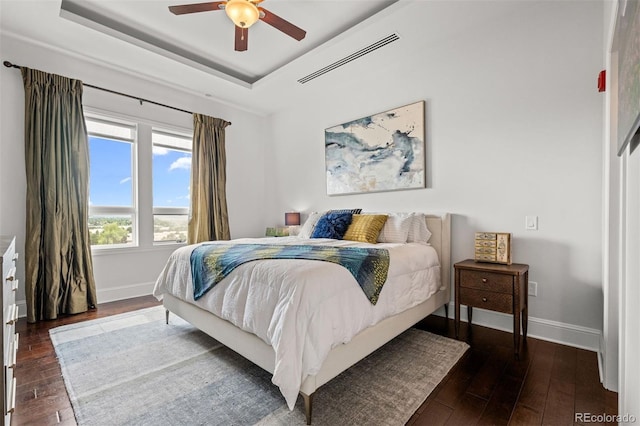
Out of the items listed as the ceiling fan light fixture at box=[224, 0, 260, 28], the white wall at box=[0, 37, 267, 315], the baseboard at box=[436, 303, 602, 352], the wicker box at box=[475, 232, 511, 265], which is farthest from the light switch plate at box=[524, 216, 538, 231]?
the white wall at box=[0, 37, 267, 315]

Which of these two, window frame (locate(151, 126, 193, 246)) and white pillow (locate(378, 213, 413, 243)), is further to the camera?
window frame (locate(151, 126, 193, 246))

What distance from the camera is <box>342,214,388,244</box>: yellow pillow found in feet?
9.74

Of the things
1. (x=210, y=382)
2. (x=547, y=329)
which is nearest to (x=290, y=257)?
(x=210, y=382)

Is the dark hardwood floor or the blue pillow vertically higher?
the blue pillow

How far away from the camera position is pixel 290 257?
1930mm

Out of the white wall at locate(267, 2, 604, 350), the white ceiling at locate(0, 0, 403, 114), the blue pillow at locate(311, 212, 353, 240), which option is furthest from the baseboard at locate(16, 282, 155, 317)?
the white wall at locate(267, 2, 604, 350)

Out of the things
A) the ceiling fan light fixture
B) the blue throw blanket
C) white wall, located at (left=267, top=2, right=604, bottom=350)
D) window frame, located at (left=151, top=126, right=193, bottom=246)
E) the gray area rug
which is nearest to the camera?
the gray area rug

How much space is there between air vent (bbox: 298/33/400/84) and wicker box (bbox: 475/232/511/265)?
2.06 m

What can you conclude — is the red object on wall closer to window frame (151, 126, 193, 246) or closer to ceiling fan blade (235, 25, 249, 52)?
ceiling fan blade (235, 25, 249, 52)

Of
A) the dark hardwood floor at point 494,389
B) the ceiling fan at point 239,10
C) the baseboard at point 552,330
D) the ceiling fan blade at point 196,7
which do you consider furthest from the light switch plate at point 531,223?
the ceiling fan blade at point 196,7

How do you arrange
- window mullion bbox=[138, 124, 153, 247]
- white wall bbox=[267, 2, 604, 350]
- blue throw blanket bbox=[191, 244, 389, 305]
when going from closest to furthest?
blue throw blanket bbox=[191, 244, 389, 305], white wall bbox=[267, 2, 604, 350], window mullion bbox=[138, 124, 153, 247]

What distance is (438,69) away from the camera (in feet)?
10.1

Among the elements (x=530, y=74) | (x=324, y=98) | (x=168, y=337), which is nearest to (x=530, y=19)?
(x=530, y=74)

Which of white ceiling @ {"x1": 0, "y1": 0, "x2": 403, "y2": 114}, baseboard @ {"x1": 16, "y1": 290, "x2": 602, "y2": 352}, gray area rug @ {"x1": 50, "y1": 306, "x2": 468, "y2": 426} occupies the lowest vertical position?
gray area rug @ {"x1": 50, "y1": 306, "x2": 468, "y2": 426}
